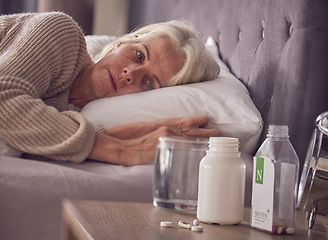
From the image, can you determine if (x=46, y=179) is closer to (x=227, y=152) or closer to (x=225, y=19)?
(x=227, y=152)

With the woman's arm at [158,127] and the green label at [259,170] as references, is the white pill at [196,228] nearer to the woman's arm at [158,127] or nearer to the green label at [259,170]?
the green label at [259,170]

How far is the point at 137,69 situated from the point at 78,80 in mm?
169

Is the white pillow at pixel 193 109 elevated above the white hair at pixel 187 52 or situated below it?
below

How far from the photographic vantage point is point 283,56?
125 centimetres

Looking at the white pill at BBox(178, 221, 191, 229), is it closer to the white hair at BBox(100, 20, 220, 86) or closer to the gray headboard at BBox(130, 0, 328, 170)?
the gray headboard at BBox(130, 0, 328, 170)

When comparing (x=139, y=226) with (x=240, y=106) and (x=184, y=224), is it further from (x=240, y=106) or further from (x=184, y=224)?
(x=240, y=106)

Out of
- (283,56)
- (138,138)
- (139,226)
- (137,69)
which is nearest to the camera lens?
(139,226)

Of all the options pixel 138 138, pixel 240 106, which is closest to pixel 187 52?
pixel 240 106

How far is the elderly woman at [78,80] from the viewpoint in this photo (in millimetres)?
1088

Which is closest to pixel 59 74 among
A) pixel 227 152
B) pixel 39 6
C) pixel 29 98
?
pixel 29 98

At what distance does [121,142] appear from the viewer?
114 centimetres

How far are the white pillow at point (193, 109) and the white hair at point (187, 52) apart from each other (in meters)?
0.09

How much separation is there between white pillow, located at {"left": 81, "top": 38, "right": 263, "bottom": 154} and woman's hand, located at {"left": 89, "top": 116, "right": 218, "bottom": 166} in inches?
2.1

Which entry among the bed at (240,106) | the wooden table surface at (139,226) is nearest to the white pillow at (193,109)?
the bed at (240,106)
